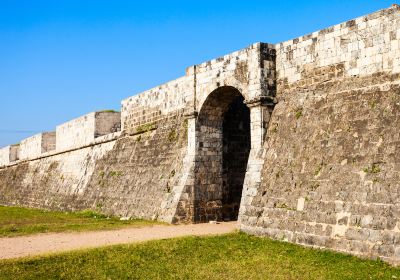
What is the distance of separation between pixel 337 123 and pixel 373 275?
3.78 meters

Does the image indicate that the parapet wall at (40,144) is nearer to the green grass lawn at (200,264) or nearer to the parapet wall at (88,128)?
the parapet wall at (88,128)

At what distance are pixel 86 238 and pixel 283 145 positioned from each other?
5075 millimetres

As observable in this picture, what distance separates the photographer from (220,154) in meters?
14.0

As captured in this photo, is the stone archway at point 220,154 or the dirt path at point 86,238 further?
the stone archway at point 220,154

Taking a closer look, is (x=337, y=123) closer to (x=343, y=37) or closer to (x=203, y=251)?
(x=343, y=37)

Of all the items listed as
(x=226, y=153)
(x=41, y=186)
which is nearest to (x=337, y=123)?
(x=226, y=153)

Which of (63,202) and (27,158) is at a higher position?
(27,158)

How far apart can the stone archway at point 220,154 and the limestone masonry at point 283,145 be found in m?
0.04

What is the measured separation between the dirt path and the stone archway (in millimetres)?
1445

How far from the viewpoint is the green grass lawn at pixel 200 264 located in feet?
21.8

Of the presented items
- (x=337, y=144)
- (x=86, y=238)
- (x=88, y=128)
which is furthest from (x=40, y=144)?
(x=337, y=144)

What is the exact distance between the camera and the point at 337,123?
9.30 metres

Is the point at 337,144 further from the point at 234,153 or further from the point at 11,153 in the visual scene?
the point at 11,153

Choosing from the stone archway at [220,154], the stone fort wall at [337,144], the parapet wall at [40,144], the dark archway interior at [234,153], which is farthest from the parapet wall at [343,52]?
the parapet wall at [40,144]
